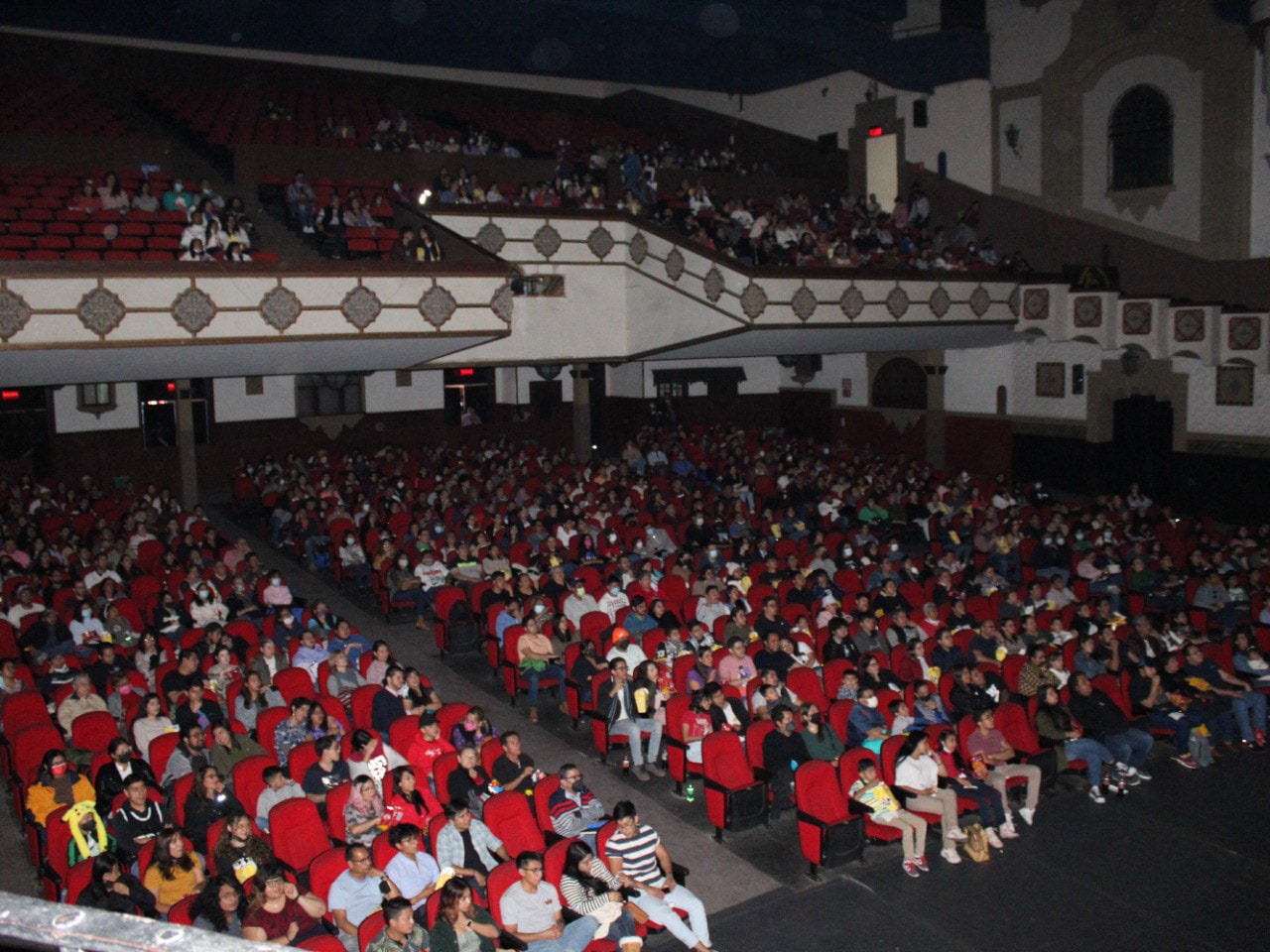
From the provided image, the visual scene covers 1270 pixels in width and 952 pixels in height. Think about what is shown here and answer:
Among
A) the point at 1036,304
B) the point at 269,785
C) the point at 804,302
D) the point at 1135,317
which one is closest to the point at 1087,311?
the point at 1135,317

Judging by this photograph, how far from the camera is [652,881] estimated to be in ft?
20.7

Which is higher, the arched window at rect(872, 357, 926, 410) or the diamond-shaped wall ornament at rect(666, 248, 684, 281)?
the diamond-shaped wall ornament at rect(666, 248, 684, 281)

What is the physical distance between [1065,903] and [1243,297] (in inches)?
530

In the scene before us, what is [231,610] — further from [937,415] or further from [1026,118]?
[1026,118]

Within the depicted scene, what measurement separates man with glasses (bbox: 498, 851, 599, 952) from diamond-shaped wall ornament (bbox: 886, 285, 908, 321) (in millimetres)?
13750

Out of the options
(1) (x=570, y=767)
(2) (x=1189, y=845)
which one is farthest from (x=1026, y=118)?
(1) (x=570, y=767)

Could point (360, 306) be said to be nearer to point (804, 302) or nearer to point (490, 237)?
point (490, 237)

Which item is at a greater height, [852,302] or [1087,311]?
[852,302]

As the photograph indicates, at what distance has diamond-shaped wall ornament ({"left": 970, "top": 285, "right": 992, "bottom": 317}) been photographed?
18.4 meters

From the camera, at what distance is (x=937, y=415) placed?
842 inches

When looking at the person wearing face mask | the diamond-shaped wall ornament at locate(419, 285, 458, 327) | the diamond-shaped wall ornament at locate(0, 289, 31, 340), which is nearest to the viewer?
the person wearing face mask

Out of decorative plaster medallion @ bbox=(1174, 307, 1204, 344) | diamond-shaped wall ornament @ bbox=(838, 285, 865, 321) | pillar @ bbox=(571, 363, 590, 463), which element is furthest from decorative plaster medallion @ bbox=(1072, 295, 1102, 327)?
pillar @ bbox=(571, 363, 590, 463)

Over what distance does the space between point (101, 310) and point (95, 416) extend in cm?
841

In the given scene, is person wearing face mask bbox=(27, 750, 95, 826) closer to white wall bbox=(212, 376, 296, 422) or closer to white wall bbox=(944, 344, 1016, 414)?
white wall bbox=(212, 376, 296, 422)
